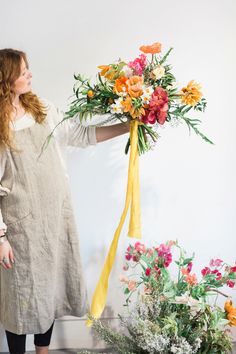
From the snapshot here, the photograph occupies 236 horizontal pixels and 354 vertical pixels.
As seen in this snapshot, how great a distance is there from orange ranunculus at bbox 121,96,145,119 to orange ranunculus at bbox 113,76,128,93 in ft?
0.11

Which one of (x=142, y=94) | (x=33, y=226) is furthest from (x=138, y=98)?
(x=33, y=226)

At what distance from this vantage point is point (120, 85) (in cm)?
147

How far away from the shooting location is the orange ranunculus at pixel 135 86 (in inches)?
56.7

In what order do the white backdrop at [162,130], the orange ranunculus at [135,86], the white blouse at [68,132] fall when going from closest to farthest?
the orange ranunculus at [135,86] < the white blouse at [68,132] < the white backdrop at [162,130]

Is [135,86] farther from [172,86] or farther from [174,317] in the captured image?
[174,317]

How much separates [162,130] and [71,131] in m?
0.49

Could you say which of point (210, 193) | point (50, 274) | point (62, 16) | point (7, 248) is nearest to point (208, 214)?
point (210, 193)

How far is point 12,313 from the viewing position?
1.72m

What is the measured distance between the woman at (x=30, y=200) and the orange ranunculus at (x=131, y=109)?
0.62ft

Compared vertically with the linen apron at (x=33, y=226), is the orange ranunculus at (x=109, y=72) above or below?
above

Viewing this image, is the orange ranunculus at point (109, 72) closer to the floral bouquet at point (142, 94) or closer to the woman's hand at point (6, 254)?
the floral bouquet at point (142, 94)

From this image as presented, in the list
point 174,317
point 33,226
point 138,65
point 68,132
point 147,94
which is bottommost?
point 174,317

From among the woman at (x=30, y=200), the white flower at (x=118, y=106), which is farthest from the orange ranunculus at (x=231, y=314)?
the white flower at (x=118, y=106)

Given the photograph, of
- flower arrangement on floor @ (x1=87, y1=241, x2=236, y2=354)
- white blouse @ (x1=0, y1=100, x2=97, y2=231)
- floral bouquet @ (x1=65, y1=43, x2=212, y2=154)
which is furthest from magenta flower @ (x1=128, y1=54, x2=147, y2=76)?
flower arrangement on floor @ (x1=87, y1=241, x2=236, y2=354)
